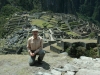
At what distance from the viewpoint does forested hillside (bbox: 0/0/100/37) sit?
7231 centimetres

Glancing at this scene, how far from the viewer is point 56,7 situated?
100250 mm

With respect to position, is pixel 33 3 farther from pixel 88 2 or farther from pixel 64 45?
pixel 64 45

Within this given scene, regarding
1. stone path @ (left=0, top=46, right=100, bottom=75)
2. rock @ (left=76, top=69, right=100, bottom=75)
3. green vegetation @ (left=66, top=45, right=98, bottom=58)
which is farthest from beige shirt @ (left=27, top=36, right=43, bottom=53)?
green vegetation @ (left=66, top=45, right=98, bottom=58)

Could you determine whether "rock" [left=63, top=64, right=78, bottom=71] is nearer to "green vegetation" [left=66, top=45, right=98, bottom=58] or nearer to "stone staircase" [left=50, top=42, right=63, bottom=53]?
"green vegetation" [left=66, top=45, right=98, bottom=58]

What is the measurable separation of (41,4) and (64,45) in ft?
282

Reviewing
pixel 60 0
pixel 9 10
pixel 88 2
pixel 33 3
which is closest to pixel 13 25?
pixel 9 10

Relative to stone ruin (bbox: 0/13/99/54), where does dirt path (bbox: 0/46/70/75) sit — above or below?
above

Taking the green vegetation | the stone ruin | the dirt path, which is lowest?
the stone ruin


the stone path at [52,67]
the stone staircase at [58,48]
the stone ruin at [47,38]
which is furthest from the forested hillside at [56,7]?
the stone path at [52,67]

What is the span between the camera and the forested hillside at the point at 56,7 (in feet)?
237

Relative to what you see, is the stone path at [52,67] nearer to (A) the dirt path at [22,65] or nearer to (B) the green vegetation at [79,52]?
(A) the dirt path at [22,65]

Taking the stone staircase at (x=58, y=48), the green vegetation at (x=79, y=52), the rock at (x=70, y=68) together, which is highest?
the rock at (x=70, y=68)

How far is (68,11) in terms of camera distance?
104m

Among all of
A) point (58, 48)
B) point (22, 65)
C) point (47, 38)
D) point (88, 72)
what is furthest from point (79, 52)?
point (47, 38)
